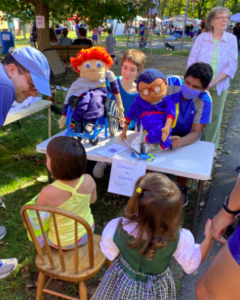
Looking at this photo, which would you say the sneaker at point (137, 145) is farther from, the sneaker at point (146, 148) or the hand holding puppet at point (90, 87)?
the hand holding puppet at point (90, 87)

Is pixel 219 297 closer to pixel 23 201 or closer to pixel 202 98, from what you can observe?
pixel 202 98

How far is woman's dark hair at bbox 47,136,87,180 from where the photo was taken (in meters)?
1.50

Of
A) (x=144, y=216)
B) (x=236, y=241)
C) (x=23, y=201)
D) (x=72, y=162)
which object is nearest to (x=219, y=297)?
(x=236, y=241)

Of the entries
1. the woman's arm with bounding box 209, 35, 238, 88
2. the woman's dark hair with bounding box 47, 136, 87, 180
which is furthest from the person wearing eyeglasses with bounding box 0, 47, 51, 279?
the woman's arm with bounding box 209, 35, 238, 88

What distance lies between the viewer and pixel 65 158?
1502 mm

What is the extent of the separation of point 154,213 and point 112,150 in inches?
49.9

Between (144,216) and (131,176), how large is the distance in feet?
3.32

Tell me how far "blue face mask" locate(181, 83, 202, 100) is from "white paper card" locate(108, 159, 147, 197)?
0.80 metres

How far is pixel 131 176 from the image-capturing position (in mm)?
2137

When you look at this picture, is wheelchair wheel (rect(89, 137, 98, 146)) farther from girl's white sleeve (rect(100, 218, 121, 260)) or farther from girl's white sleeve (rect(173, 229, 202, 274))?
girl's white sleeve (rect(173, 229, 202, 274))

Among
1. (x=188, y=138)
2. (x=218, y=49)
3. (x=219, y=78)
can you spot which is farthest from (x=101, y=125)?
(x=218, y=49)

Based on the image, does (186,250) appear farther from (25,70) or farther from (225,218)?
(25,70)

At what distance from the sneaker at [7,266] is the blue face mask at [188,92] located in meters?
2.05

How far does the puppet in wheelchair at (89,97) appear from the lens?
7.70 feet
